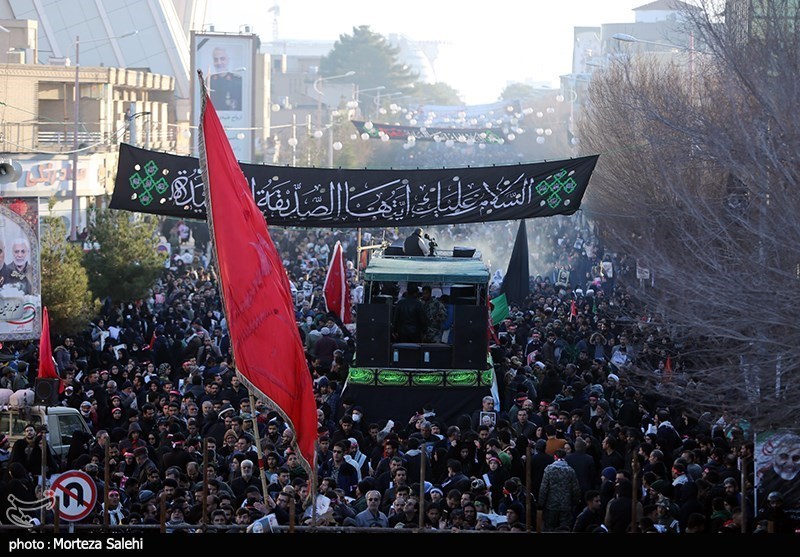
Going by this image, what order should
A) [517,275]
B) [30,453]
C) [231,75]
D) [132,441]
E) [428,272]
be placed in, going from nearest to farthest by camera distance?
[30,453], [132,441], [428,272], [517,275], [231,75]

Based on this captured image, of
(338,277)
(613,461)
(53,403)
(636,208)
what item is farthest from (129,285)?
A: (613,461)

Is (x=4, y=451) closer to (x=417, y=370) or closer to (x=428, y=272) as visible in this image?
(x=417, y=370)

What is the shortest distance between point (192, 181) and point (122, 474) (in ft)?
15.9

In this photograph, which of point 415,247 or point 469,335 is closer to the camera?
point 469,335

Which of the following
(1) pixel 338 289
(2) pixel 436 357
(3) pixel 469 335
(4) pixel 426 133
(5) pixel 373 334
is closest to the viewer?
(3) pixel 469 335

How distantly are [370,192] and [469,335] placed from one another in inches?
85.0

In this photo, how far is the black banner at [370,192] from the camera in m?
16.8

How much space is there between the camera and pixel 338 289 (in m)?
23.1

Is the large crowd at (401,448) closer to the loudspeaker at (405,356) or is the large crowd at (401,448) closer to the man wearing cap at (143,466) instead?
the man wearing cap at (143,466)

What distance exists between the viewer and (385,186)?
17344mm

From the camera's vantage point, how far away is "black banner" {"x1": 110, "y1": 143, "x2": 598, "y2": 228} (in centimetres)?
1678

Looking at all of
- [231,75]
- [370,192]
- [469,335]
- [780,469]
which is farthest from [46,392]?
[231,75]

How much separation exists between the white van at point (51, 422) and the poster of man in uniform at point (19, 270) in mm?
2130

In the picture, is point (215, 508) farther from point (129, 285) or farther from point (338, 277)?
point (129, 285)
